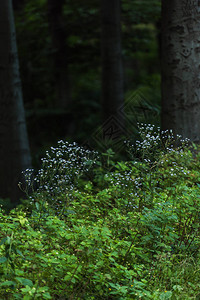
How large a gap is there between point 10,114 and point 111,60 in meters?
3.02

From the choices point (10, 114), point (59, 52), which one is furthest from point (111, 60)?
point (59, 52)

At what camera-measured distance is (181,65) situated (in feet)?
18.8

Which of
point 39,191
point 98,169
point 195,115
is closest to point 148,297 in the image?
point 39,191

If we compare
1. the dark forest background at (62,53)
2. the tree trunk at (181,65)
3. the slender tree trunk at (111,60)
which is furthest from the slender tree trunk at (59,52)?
the tree trunk at (181,65)

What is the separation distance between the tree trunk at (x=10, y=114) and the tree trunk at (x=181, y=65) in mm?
3083

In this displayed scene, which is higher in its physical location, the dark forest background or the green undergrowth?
the dark forest background

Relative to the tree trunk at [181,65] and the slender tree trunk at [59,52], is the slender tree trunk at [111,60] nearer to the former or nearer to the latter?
the tree trunk at [181,65]

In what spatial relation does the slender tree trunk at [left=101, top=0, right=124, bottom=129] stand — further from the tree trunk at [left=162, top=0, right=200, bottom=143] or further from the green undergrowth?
the green undergrowth

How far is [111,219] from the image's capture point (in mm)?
4074

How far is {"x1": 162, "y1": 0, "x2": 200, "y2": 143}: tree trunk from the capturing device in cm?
563

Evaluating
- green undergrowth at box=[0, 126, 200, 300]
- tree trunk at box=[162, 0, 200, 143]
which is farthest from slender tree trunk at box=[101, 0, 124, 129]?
green undergrowth at box=[0, 126, 200, 300]

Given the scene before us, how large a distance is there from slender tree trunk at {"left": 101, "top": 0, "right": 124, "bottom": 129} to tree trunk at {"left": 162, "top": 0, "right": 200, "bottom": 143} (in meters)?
3.04

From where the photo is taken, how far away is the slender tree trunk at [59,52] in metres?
12.4

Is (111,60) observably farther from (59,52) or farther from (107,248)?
(107,248)
